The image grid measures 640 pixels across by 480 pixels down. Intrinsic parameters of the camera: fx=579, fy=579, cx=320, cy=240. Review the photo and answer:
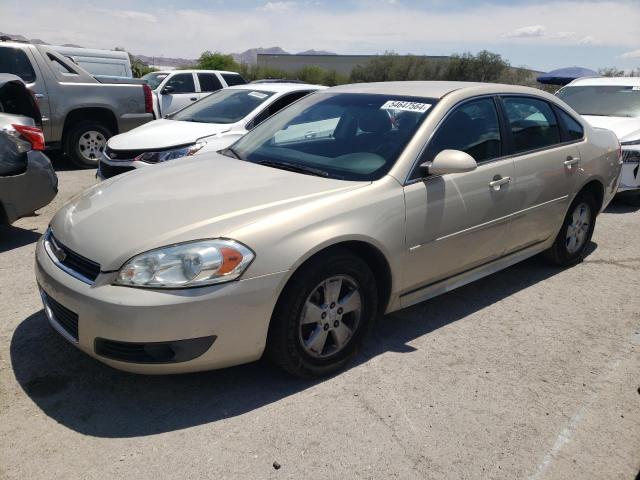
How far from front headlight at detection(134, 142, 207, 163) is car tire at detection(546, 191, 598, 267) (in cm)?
381

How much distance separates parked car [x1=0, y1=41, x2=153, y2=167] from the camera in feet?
28.2

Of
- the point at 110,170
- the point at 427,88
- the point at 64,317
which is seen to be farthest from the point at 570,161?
the point at 110,170

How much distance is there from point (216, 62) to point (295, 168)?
54.1 m

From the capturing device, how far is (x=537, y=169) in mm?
4301

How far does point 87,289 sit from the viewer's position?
107 inches

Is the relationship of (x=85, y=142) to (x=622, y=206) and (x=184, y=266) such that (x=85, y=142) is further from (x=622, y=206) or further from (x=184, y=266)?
(x=622, y=206)

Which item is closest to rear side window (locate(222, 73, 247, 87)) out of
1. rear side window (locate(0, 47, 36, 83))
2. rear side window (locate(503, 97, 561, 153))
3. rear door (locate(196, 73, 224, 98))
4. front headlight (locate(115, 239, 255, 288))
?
rear door (locate(196, 73, 224, 98))

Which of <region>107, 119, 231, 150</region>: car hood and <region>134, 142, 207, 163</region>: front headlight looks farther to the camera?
<region>107, 119, 231, 150</region>: car hood

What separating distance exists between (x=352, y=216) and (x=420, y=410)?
42.0 inches

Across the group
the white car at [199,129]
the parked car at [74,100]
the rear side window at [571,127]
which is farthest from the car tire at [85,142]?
the rear side window at [571,127]

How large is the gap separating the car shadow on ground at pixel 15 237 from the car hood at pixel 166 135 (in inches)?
57.7

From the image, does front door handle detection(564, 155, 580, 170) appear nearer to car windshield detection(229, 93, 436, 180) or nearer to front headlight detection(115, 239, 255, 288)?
car windshield detection(229, 93, 436, 180)

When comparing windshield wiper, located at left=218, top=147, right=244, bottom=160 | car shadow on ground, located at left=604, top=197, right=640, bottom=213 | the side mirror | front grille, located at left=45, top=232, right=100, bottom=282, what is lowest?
car shadow on ground, located at left=604, top=197, right=640, bottom=213

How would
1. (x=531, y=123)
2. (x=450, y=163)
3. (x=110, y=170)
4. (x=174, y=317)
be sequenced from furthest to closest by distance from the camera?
(x=110, y=170) < (x=531, y=123) < (x=450, y=163) < (x=174, y=317)
